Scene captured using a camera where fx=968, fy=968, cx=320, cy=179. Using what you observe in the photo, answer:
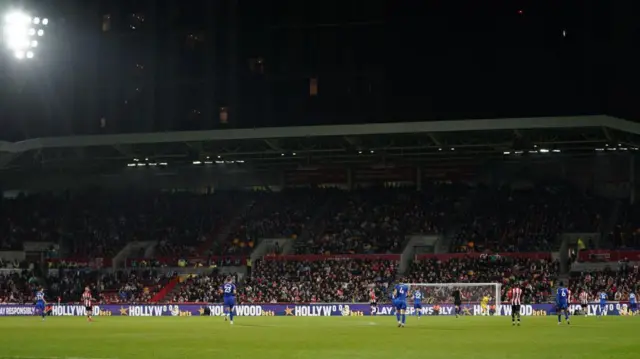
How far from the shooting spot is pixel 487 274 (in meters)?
59.7

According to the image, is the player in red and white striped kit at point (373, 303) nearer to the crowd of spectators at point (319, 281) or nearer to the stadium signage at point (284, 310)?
the stadium signage at point (284, 310)

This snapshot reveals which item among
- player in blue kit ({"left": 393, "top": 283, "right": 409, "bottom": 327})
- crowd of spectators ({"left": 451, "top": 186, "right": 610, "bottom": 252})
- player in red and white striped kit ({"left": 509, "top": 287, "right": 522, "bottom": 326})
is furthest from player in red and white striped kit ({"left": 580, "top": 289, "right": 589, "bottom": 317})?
player in blue kit ({"left": 393, "top": 283, "right": 409, "bottom": 327})

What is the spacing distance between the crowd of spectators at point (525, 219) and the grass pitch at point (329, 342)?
82.5 feet

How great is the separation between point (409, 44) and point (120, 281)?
25073 mm

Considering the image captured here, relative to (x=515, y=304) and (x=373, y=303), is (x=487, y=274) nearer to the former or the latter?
(x=373, y=303)

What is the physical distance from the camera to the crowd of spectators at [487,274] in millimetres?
55750

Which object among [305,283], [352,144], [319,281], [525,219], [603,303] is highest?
[352,144]

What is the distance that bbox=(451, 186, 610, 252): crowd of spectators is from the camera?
2520 inches

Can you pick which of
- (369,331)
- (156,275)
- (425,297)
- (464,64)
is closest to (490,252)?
(425,297)

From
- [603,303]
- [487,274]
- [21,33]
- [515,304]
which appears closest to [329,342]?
[515,304]

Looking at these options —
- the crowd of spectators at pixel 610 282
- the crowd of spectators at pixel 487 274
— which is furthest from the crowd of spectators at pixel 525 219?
the crowd of spectators at pixel 610 282

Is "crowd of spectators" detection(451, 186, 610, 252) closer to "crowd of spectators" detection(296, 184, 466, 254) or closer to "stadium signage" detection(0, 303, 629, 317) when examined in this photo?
"crowd of spectators" detection(296, 184, 466, 254)

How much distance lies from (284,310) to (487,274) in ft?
42.2

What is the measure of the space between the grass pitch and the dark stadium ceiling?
21.1 metres
